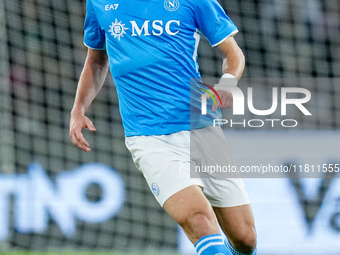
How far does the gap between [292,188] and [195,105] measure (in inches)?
115

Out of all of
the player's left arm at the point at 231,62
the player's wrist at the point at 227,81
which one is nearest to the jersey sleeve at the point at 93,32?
the player's left arm at the point at 231,62

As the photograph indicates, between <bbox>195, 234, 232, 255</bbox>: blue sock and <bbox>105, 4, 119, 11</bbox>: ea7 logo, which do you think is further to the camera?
<bbox>105, 4, 119, 11</bbox>: ea7 logo

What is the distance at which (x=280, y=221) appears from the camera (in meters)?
5.82

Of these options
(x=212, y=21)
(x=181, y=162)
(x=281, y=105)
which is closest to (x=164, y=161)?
(x=181, y=162)

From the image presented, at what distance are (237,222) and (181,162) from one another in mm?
637

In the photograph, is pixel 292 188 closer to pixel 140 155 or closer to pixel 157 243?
pixel 157 243

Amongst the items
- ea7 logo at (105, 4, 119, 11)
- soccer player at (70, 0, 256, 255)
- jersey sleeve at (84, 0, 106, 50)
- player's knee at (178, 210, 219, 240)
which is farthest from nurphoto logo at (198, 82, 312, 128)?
player's knee at (178, 210, 219, 240)

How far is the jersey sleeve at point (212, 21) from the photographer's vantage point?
10.7 feet

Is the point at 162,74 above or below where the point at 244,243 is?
above

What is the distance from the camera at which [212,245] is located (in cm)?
277

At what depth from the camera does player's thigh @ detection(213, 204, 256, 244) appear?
3.49 metres

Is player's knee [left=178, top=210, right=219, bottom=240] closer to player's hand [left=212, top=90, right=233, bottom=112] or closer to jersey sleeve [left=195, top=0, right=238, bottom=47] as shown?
player's hand [left=212, top=90, right=233, bottom=112]

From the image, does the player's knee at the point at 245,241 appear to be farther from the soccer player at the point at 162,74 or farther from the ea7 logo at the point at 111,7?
the ea7 logo at the point at 111,7

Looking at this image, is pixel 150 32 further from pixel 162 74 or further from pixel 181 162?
pixel 181 162
